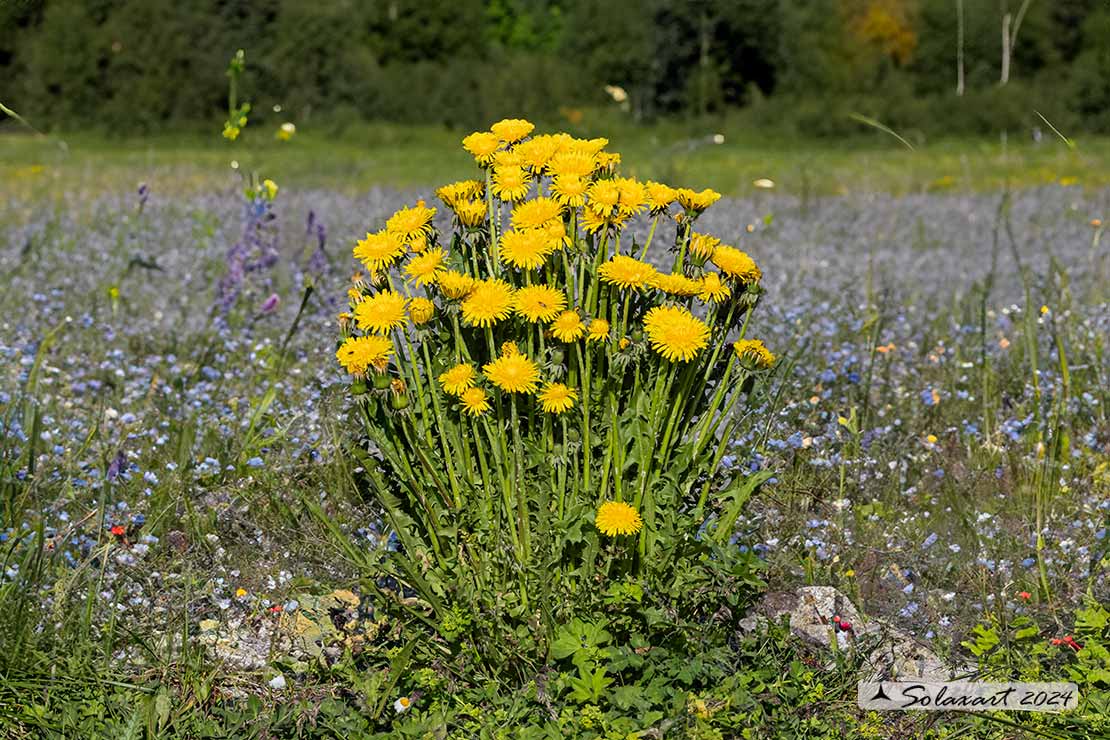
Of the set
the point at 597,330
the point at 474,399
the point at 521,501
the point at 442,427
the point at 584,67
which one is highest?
the point at 597,330

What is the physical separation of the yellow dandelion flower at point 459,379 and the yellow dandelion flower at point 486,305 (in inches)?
4.0

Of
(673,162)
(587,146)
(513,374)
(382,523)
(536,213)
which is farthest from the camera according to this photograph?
(673,162)

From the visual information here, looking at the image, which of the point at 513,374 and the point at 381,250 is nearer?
the point at 513,374

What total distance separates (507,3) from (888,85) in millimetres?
33017

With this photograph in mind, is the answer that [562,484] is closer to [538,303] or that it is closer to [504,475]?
[504,475]

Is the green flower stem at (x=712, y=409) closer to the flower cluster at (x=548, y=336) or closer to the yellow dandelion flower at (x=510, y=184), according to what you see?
the flower cluster at (x=548, y=336)

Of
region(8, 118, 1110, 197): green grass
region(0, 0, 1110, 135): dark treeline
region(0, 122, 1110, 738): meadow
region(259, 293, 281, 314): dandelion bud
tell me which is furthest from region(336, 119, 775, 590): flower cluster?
region(0, 0, 1110, 135): dark treeline

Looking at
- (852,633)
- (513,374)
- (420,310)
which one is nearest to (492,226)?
(420,310)

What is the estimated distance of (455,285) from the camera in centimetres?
243

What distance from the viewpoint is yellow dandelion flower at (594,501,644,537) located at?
2.43 m

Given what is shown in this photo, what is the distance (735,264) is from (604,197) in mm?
318

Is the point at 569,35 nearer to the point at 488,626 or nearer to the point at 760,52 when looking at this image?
the point at 760,52

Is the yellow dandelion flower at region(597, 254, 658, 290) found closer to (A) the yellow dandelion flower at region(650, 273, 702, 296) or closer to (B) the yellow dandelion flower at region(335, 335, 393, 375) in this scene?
(A) the yellow dandelion flower at region(650, 273, 702, 296)

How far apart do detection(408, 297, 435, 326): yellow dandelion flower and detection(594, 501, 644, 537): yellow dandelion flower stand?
0.55m
